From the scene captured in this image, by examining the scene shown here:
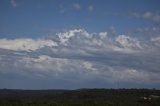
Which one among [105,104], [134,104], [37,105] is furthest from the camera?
[134,104]

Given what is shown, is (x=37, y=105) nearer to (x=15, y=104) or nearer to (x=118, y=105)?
(x=15, y=104)

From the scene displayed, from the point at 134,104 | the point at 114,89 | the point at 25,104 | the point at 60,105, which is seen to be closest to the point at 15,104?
the point at 25,104

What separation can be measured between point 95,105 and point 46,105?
10672 mm

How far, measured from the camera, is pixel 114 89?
143 m

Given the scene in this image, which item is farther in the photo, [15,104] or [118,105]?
[118,105]

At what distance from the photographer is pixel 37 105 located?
75062 millimetres

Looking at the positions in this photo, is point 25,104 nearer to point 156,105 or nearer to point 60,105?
point 60,105

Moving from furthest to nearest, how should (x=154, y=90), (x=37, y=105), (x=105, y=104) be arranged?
(x=154, y=90) → (x=105, y=104) → (x=37, y=105)

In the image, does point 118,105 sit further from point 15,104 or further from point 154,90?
point 154,90

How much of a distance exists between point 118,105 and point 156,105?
1101cm

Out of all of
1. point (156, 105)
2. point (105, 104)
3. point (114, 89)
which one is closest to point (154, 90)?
point (114, 89)

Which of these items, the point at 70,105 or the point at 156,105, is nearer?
the point at 70,105

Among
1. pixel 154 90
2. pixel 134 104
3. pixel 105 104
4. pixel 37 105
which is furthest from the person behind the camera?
pixel 154 90

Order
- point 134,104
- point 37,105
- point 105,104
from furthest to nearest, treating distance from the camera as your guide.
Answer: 1. point 134,104
2. point 105,104
3. point 37,105
